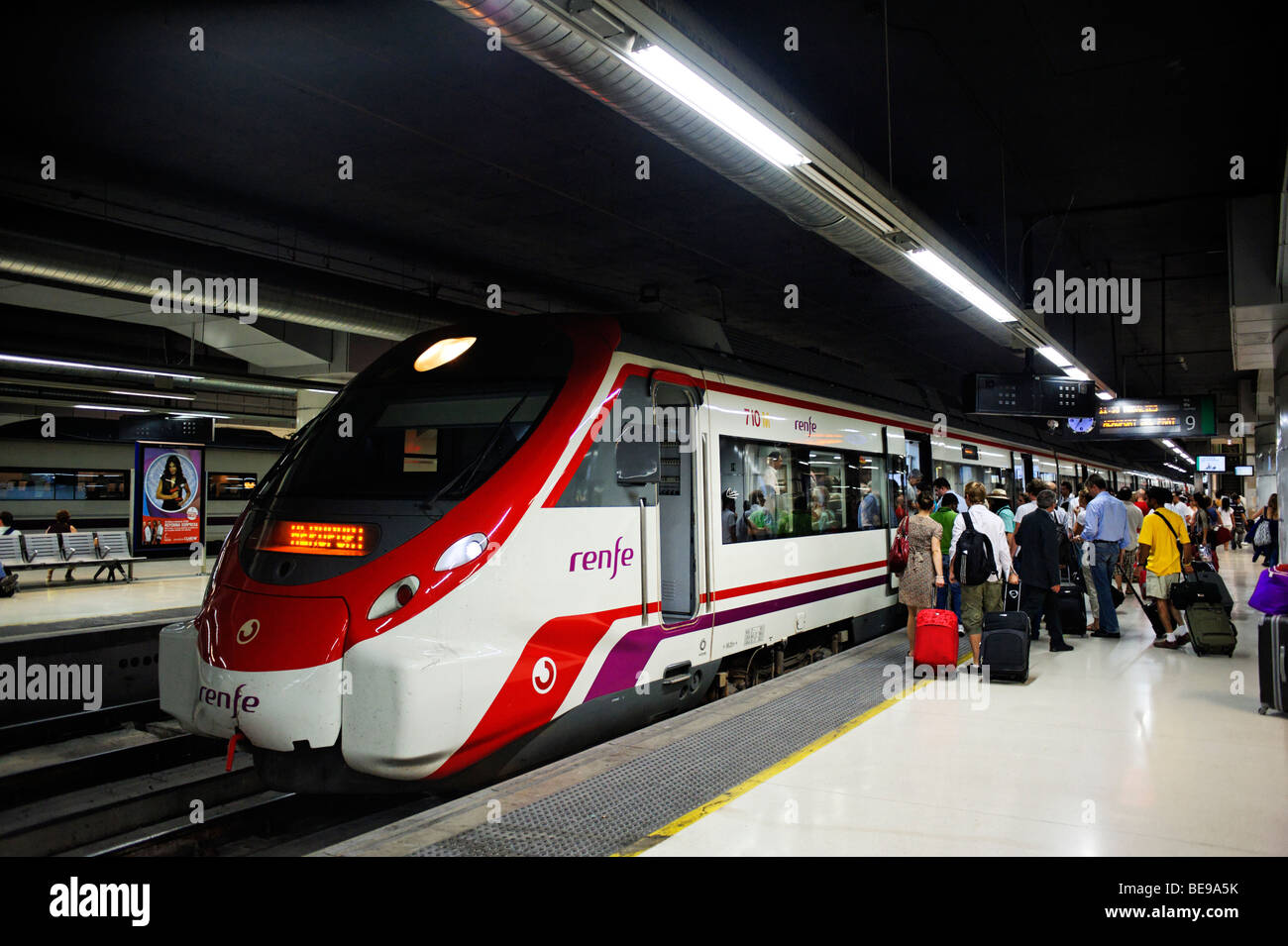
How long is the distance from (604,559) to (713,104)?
2.69 meters

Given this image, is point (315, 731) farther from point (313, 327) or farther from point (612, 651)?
point (313, 327)

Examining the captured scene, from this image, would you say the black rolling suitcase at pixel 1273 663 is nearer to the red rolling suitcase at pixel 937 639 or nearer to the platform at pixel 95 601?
the red rolling suitcase at pixel 937 639

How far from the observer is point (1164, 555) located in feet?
29.8

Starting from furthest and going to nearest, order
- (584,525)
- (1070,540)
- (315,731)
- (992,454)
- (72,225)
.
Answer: (992,454)
(1070,540)
(72,225)
(584,525)
(315,731)

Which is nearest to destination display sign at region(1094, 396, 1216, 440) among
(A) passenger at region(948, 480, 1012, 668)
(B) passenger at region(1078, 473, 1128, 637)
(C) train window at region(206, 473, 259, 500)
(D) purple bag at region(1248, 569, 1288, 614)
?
(B) passenger at region(1078, 473, 1128, 637)

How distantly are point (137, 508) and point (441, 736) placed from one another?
1501 centimetres

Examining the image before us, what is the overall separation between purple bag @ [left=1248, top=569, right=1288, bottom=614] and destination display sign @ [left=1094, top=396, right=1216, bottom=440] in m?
10.8

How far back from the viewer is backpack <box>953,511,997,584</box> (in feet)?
27.1

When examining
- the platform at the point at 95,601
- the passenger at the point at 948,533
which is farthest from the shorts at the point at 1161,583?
the platform at the point at 95,601

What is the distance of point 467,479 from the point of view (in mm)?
4902

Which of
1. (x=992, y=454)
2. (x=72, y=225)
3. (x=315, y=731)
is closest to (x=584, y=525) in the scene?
(x=315, y=731)

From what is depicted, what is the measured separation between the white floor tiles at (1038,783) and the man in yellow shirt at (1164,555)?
78.9 inches

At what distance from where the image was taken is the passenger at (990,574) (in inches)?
330

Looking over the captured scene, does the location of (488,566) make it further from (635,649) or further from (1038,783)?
(1038,783)
